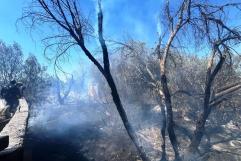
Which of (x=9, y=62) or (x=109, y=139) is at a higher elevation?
(x=9, y=62)

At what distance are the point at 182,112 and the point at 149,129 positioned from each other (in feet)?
12.1

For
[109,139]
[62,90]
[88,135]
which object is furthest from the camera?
[62,90]

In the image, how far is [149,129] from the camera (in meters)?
22.5

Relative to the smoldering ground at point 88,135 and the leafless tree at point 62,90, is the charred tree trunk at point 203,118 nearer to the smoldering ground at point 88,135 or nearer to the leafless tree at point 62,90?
the smoldering ground at point 88,135

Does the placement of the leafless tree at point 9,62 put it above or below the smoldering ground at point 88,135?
above

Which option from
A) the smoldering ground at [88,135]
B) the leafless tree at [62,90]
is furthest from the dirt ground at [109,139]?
the leafless tree at [62,90]

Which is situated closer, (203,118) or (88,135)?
(203,118)

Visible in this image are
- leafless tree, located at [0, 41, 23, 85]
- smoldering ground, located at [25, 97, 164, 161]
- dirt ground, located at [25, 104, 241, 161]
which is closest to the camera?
dirt ground, located at [25, 104, 241, 161]

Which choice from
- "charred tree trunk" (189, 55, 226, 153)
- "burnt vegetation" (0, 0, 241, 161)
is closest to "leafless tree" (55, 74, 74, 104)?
"burnt vegetation" (0, 0, 241, 161)

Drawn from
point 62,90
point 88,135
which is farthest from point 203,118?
point 62,90

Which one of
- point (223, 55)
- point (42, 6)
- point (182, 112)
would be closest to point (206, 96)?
point (223, 55)

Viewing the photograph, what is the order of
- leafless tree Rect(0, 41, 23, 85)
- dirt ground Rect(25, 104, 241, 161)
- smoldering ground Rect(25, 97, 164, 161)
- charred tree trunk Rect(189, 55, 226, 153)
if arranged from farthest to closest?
leafless tree Rect(0, 41, 23, 85)
smoldering ground Rect(25, 97, 164, 161)
dirt ground Rect(25, 104, 241, 161)
charred tree trunk Rect(189, 55, 226, 153)

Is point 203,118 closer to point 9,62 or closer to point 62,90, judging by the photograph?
point 9,62

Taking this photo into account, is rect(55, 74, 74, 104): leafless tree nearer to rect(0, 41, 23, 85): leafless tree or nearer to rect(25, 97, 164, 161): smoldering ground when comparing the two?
rect(25, 97, 164, 161): smoldering ground
